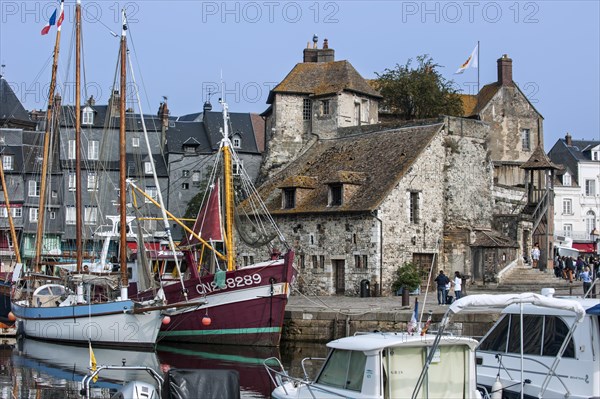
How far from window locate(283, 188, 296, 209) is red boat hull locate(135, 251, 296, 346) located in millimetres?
13993

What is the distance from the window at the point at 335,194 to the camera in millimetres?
46625

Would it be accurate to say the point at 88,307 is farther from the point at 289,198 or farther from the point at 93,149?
the point at 93,149

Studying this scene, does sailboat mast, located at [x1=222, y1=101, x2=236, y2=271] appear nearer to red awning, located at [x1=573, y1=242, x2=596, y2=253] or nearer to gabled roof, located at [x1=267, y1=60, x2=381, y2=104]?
gabled roof, located at [x1=267, y1=60, x2=381, y2=104]

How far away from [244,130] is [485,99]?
58.4 ft

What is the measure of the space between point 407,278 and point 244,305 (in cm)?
1184

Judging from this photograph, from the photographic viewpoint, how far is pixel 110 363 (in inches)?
1179

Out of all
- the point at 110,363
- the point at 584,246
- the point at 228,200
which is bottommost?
the point at 110,363

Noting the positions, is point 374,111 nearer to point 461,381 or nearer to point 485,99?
point 485,99

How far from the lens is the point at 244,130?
2820 inches

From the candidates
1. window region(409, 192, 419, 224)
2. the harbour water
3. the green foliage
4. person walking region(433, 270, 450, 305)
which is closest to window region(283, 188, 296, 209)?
window region(409, 192, 419, 224)

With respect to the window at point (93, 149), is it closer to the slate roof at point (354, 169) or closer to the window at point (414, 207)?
the slate roof at point (354, 169)

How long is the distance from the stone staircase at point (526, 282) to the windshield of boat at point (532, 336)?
22.8 m

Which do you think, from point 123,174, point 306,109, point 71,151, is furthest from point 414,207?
point 71,151

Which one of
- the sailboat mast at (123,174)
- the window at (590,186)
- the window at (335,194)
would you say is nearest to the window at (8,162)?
the window at (335,194)
